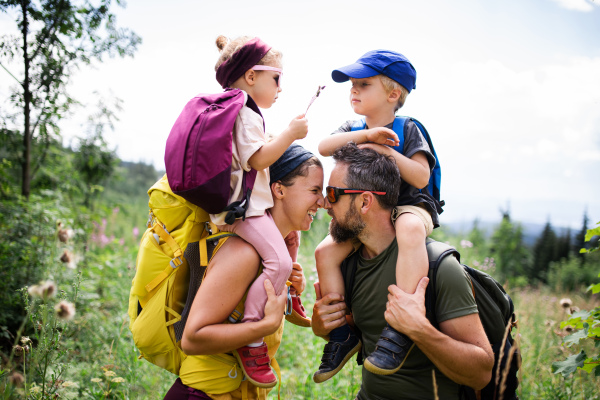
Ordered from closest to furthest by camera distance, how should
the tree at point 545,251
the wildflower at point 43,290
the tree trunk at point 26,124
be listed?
1. the wildflower at point 43,290
2. the tree trunk at point 26,124
3. the tree at point 545,251

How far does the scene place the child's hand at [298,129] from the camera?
212 centimetres

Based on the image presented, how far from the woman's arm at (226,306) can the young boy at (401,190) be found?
0.51 meters

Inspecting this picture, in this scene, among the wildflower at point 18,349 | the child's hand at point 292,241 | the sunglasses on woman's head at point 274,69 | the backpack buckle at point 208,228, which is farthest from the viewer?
the child's hand at point 292,241

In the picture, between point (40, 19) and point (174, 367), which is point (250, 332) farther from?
point (40, 19)

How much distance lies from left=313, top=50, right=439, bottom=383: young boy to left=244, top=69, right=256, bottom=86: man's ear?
1.90 feet

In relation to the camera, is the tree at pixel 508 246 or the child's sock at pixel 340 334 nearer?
the child's sock at pixel 340 334

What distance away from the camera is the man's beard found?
242 cm

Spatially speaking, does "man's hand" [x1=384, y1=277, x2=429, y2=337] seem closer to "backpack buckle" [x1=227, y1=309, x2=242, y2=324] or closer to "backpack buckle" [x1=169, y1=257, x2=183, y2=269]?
"backpack buckle" [x1=227, y1=309, x2=242, y2=324]

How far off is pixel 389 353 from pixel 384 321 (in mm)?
246

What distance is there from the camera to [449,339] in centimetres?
202

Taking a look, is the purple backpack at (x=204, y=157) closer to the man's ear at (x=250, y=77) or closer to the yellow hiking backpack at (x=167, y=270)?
the yellow hiking backpack at (x=167, y=270)

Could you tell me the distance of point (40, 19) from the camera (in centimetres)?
390

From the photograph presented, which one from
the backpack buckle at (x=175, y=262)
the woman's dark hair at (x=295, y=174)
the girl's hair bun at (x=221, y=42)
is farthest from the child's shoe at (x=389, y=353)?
the girl's hair bun at (x=221, y=42)

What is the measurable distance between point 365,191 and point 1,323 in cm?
353
